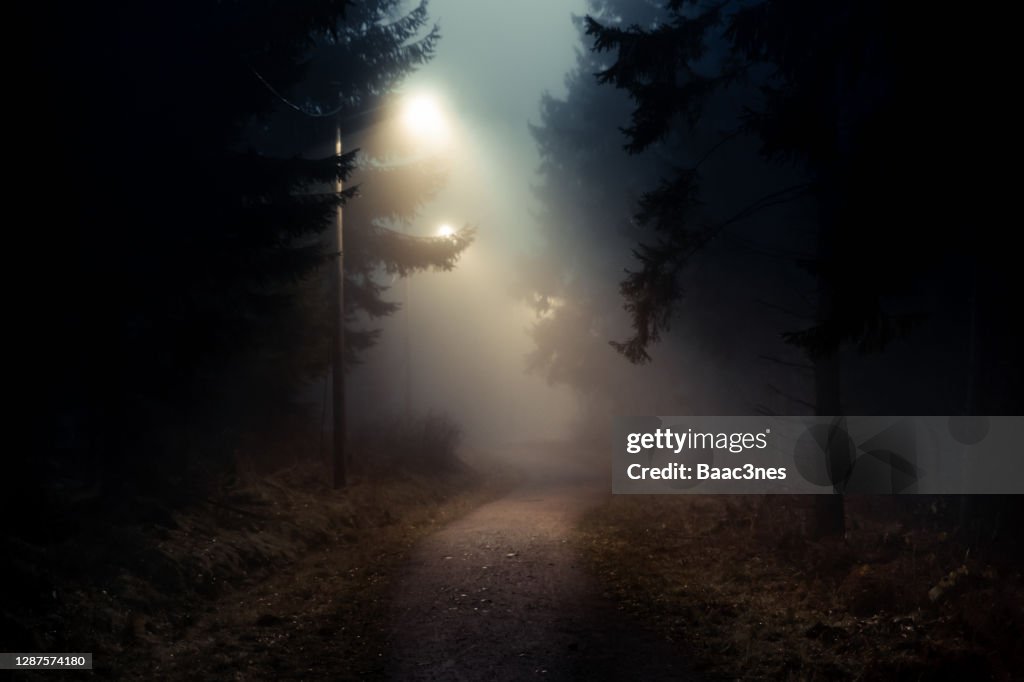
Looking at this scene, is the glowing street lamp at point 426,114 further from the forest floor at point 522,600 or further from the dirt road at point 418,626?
the dirt road at point 418,626

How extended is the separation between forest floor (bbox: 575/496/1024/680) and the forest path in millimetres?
411

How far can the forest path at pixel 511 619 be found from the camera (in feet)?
20.9

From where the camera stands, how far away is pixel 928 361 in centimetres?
1572

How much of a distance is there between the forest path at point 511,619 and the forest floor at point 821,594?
0.41 metres

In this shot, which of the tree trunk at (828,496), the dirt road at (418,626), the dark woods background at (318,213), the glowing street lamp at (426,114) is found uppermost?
the glowing street lamp at (426,114)

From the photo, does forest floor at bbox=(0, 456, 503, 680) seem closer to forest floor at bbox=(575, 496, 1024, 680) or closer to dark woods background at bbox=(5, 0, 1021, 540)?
dark woods background at bbox=(5, 0, 1021, 540)

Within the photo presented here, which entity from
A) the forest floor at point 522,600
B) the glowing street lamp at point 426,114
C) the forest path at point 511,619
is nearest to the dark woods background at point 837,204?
the forest floor at point 522,600

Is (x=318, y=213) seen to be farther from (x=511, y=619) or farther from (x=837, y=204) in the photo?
(x=837, y=204)

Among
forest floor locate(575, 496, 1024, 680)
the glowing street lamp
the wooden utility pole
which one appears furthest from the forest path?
the glowing street lamp

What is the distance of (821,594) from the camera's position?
7.95m

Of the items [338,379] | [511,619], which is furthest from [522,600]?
[338,379]

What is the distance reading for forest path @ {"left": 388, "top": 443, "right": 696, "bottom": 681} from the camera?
251 inches

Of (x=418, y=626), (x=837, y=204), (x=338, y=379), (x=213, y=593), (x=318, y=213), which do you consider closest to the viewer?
(x=418, y=626)

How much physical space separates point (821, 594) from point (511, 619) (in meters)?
3.54
